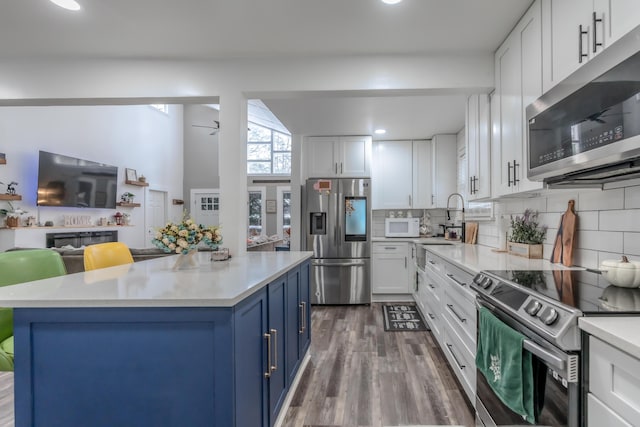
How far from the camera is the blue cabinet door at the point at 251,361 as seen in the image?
1286 millimetres

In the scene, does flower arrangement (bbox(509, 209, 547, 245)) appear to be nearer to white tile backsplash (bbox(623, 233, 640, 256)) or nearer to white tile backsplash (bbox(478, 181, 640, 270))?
white tile backsplash (bbox(478, 181, 640, 270))

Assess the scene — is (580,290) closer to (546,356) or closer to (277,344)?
(546,356)

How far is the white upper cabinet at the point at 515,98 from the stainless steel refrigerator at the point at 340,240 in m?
2.23

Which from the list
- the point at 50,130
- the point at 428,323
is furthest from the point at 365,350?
the point at 50,130

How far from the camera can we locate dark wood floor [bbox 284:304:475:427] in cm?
202

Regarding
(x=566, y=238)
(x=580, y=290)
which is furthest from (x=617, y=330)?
(x=566, y=238)

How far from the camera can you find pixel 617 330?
88 cm

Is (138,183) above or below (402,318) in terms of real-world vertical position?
above

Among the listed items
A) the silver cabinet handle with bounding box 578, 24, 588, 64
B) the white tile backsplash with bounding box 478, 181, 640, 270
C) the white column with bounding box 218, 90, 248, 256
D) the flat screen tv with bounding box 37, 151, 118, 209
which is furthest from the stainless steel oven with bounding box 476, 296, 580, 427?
the flat screen tv with bounding box 37, 151, 118, 209

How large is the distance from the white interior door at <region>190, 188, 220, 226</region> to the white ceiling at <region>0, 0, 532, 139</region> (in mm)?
7211

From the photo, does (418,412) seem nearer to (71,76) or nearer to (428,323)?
(428,323)

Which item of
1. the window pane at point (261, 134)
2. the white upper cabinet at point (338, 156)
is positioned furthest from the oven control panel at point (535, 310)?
the window pane at point (261, 134)

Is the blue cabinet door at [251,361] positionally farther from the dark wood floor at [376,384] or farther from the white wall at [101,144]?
the white wall at [101,144]

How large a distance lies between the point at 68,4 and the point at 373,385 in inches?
119
